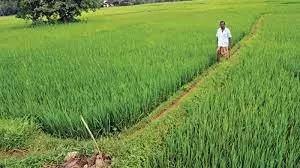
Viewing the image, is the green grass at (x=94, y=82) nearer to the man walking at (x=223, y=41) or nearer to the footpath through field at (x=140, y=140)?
the footpath through field at (x=140, y=140)

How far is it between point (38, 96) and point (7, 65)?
11.3 feet

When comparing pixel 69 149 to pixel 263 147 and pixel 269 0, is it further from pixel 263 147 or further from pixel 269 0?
pixel 269 0

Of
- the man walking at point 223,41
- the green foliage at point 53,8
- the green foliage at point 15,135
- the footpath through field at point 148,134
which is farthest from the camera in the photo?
the green foliage at point 53,8

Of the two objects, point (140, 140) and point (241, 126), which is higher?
point (241, 126)

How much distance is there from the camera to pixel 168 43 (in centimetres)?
1191

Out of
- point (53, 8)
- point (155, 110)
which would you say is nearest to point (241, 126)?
point (155, 110)

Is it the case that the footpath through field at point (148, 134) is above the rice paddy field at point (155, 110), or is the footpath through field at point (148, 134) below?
below

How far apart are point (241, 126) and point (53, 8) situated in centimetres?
2071

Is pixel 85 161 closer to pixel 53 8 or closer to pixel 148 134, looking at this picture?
pixel 148 134

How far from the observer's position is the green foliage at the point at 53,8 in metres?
23.3

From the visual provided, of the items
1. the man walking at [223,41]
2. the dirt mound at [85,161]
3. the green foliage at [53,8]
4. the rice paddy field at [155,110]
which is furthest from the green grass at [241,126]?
the green foliage at [53,8]

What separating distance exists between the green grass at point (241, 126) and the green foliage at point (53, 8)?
1798 cm

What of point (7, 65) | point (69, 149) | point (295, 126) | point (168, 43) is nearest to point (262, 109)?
point (295, 126)

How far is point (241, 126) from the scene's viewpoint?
4262 mm
